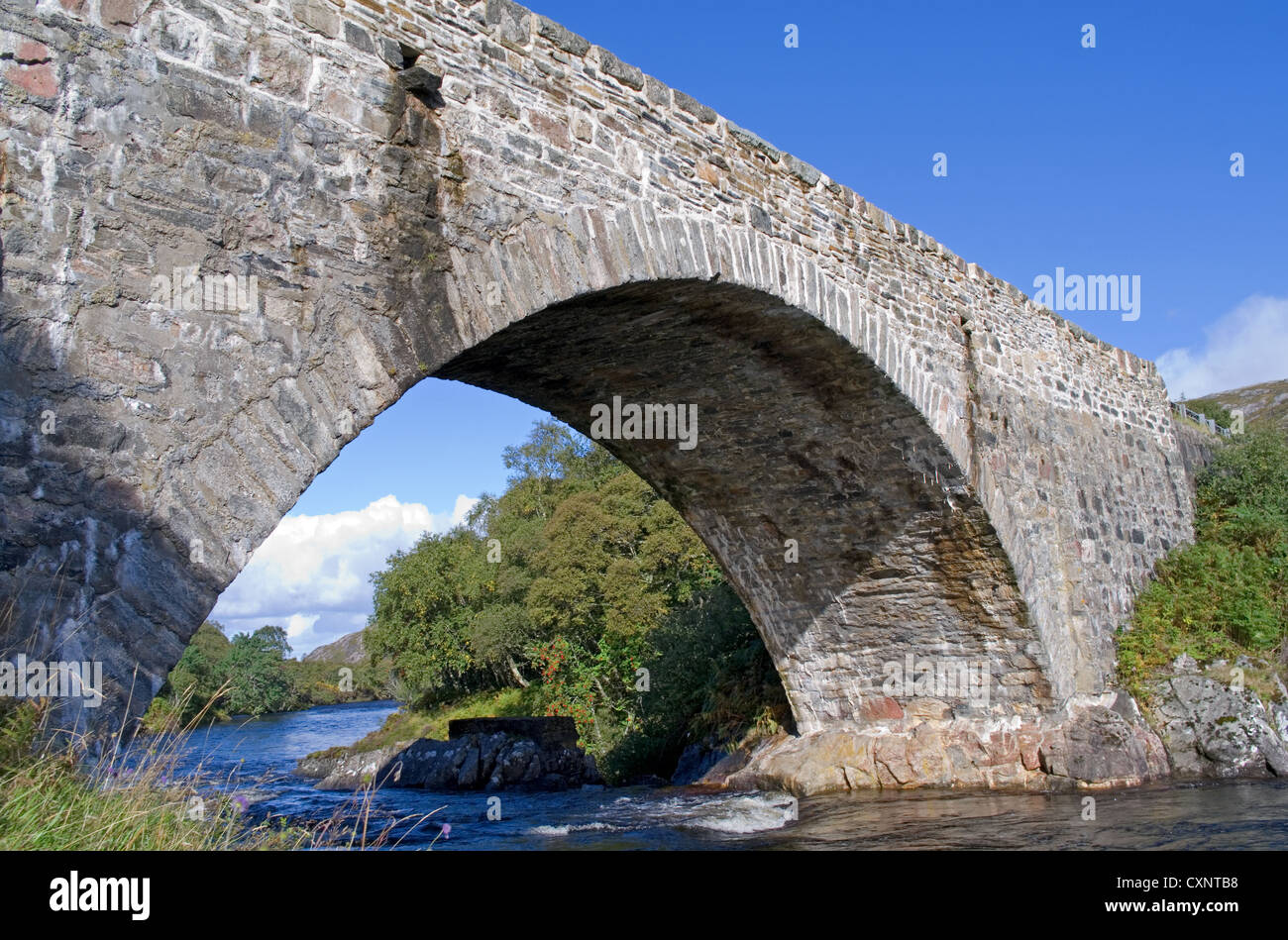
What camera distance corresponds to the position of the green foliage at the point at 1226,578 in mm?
10961

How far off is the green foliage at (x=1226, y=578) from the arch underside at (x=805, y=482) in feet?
6.95

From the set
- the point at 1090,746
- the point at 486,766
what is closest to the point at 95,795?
the point at 1090,746

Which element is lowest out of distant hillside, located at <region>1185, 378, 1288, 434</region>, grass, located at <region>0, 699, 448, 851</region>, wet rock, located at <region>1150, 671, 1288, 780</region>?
wet rock, located at <region>1150, 671, 1288, 780</region>

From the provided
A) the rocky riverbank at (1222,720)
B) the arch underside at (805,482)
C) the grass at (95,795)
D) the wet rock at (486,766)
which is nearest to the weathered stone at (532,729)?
the wet rock at (486,766)

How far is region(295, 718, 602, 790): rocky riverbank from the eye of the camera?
18.7m

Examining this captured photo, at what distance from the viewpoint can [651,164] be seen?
21.0 feet

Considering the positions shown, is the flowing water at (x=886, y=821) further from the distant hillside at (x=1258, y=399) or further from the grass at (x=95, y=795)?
the distant hillside at (x=1258, y=399)

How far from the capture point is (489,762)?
1881 centimetres

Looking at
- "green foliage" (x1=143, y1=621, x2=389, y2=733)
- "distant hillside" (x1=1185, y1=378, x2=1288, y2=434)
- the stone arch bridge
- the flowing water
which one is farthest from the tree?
"distant hillside" (x1=1185, y1=378, x2=1288, y2=434)

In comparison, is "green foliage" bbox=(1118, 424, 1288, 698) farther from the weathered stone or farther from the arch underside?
the weathered stone

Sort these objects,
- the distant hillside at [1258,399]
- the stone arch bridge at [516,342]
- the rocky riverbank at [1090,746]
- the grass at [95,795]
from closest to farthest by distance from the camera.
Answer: the grass at [95,795] → the stone arch bridge at [516,342] → the rocky riverbank at [1090,746] → the distant hillside at [1258,399]

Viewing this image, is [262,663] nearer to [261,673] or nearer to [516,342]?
[261,673]

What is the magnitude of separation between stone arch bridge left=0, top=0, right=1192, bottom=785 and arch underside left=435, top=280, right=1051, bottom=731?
0.12ft
